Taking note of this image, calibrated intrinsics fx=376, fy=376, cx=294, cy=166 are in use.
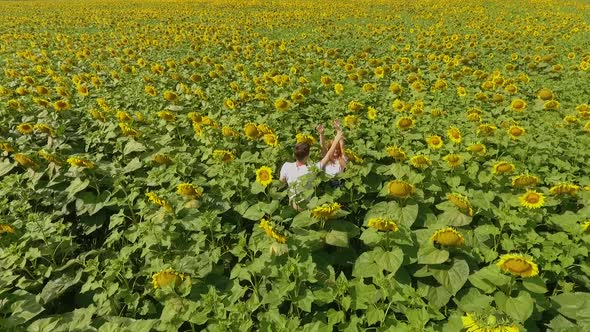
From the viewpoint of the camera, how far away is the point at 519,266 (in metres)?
2.61

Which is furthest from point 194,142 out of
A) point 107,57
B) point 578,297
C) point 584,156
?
point 107,57

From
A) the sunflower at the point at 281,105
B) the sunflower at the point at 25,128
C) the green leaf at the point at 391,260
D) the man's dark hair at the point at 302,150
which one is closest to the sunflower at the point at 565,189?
the green leaf at the point at 391,260

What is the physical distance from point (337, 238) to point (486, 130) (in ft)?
10.5

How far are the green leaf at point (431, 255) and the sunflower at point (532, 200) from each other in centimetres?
112

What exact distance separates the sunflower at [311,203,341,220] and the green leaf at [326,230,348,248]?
169 mm

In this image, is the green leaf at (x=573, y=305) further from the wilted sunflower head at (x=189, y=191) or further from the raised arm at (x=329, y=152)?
the wilted sunflower head at (x=189, y=191)

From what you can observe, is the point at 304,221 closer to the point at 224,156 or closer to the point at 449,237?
the point at 449,237

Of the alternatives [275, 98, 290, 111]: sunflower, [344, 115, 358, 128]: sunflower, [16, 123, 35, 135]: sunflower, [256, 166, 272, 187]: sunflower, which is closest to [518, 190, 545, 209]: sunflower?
[256, 166, 272, 187]: sunflower

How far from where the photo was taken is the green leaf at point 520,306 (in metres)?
2.56

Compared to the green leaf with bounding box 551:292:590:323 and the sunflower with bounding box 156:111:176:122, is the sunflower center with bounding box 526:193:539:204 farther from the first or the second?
the sunflower with bounding box 156:111:176:122

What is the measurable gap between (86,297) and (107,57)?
33.3 feet

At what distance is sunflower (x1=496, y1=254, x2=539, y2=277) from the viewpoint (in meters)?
2.60

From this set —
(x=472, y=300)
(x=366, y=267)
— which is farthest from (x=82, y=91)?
(x=472, y=300)

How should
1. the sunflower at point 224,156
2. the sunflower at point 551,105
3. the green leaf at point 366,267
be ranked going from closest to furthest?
the green leaf at point 366,267
the sunflower at point 224,156
the sunflower at point 551,105
